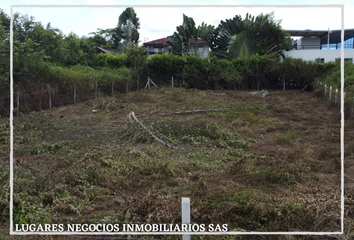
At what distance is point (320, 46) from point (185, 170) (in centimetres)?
2689

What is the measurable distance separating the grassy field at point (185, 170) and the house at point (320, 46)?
14413 mm

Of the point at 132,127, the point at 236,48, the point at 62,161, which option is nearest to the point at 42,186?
the point at 62,161

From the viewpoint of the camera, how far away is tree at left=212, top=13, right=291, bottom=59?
26797mm

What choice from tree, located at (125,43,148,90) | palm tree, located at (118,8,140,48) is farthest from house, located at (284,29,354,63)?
palm tree, located at (118,8,140,48)

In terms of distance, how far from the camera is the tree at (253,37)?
87.9 feet

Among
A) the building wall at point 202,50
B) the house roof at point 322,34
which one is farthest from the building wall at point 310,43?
the building wall at point 202,50

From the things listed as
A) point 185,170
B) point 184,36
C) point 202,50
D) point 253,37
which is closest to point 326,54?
point 253,37

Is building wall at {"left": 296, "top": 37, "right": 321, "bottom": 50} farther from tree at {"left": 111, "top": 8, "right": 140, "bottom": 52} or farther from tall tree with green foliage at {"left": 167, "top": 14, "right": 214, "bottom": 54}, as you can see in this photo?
tree at {"left": 111, "top": 8, "right": 140, "bottom": 52}

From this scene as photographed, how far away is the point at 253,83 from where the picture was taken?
76.2 feet

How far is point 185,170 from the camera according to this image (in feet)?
22.6

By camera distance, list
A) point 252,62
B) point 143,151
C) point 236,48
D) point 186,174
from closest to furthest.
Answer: point 186,174
point 143,151
point 252,62
point 236,48

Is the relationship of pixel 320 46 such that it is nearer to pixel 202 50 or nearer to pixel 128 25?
pixel 202 50

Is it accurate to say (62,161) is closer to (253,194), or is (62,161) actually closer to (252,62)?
(253,194)

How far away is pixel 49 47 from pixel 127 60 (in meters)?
6.02
